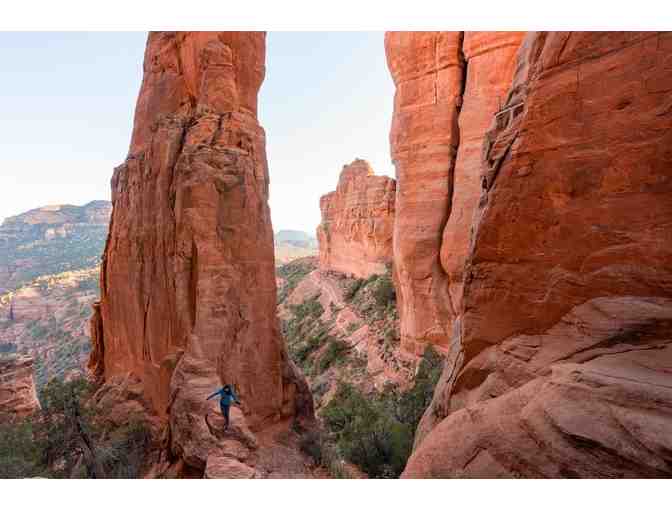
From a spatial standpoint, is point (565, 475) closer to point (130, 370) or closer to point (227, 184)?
point (227, 184)

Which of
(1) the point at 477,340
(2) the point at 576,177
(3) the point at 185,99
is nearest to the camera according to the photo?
(2) the point at 576,177

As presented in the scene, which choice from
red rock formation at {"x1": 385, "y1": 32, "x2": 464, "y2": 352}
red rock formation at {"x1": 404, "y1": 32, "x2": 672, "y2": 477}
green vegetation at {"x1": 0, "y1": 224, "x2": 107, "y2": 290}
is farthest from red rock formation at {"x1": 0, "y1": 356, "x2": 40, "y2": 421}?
green vegetation at {"x1": 0, "y1": 224, "x2": 107, "y2": 290}

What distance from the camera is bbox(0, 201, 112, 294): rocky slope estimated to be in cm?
8025

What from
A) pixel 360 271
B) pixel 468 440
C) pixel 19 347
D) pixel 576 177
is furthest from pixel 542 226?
pixel 19 347

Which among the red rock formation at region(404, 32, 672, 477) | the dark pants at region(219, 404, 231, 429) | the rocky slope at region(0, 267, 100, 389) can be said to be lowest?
the rocky slope at region(0, 267, 100, 389)

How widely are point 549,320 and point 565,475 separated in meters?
2.29

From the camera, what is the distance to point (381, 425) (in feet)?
35.4

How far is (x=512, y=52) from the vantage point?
1373 cm

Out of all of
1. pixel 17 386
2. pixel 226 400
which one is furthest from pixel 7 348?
pixel 226 400

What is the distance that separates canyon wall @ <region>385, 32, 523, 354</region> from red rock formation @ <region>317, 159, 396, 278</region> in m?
17.1

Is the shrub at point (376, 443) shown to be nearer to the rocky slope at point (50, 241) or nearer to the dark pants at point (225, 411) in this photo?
the dark pants at point (225, 411)

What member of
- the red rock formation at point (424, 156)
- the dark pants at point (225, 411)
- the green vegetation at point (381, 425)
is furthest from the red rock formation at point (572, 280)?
the red rock formation at point (424, 156)

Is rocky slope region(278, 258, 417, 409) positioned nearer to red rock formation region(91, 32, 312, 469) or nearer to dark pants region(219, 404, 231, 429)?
red rock formation region(91, 32, 312, 469)

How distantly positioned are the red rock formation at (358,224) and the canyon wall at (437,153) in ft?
56.1
